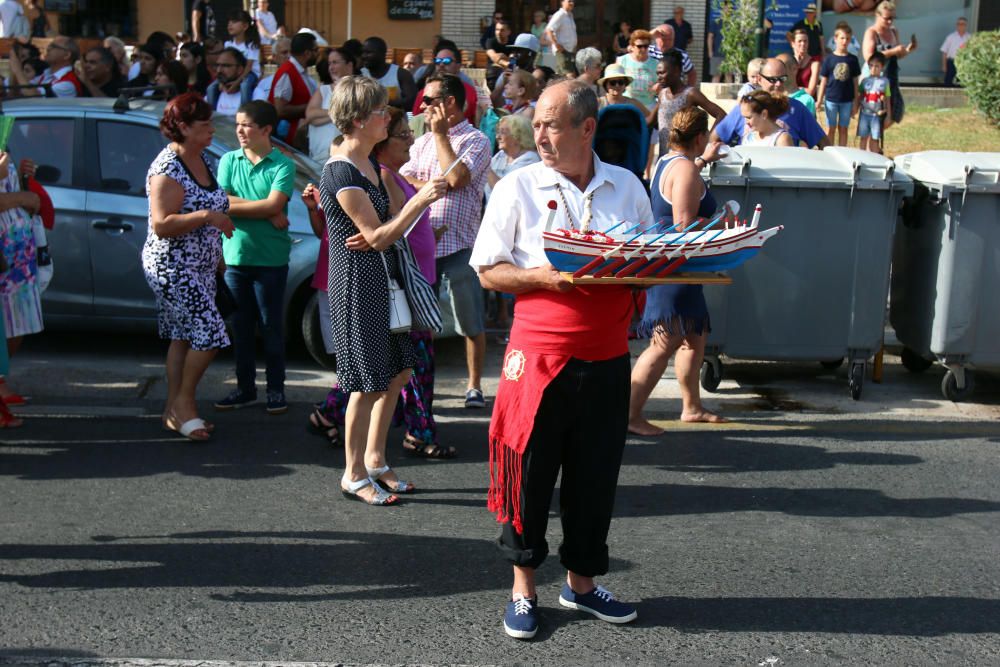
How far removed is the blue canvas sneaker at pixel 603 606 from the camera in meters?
4.40

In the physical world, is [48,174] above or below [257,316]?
above

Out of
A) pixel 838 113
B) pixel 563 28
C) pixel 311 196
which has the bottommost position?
pixel 311 196

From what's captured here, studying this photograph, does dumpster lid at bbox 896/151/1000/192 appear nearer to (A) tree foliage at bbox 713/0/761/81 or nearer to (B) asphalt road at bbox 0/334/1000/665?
(B) asphalt road at bbox 0/334/1000/665

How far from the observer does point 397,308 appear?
557cm

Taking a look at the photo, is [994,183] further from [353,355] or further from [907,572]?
[353,355]

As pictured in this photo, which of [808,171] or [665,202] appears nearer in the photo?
[665,202]

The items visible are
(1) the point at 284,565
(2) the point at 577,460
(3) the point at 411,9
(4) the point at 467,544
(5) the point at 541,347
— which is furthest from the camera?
(3) the point at 411,9

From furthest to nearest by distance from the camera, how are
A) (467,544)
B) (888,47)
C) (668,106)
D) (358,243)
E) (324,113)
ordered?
(888,47) < (668,106) < (324,113) < (358,243) < (467,544)

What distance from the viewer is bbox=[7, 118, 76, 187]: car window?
26.1ft

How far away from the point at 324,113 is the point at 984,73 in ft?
36.9

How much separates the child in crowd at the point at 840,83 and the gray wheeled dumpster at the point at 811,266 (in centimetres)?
776

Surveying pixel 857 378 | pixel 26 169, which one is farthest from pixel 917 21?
pixel 26 169

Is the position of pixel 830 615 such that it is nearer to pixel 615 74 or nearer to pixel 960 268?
pixel 960 268

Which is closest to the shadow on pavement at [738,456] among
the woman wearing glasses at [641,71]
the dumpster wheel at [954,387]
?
the dumpster wheel at [954,387]
